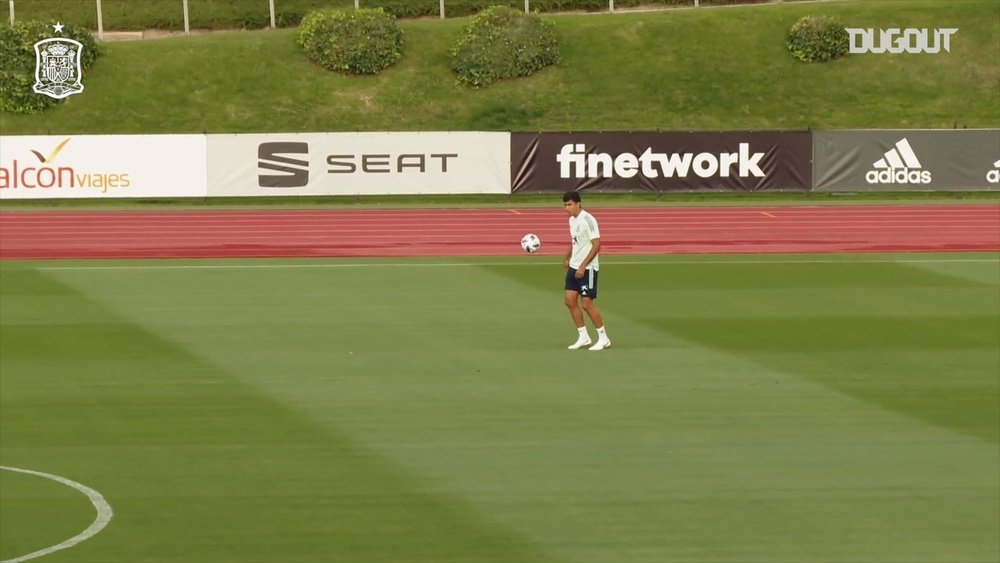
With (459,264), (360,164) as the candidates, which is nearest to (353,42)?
(360,164)

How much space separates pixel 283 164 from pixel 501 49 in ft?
51.8

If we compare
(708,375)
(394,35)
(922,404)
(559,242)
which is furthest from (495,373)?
(394,35)

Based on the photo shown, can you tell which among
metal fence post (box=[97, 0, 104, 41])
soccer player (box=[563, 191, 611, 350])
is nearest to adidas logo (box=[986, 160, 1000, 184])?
soccer player (box=[563, 191, 611, 350])

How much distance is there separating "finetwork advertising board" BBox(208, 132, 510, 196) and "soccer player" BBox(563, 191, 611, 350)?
2600cm

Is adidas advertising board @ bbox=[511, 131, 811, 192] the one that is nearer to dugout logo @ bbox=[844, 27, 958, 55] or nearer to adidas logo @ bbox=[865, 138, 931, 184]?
adidas logo @ bbox=[865, 138, 931, 184]

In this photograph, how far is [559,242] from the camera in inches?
1379

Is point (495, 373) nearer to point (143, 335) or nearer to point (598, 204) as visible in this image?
point (143, 335)

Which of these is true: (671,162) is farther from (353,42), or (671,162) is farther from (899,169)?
(353,42)

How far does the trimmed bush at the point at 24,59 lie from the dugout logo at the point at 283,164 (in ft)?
49.1

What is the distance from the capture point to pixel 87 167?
44781 mm

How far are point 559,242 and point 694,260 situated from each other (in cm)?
463

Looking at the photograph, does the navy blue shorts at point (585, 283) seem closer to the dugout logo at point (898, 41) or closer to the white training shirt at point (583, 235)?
the white training shirt at point (583, 235)

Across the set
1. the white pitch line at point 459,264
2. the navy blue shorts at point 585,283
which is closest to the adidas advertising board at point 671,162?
the white pitch line at point 459,264

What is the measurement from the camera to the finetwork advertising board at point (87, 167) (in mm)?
44656
